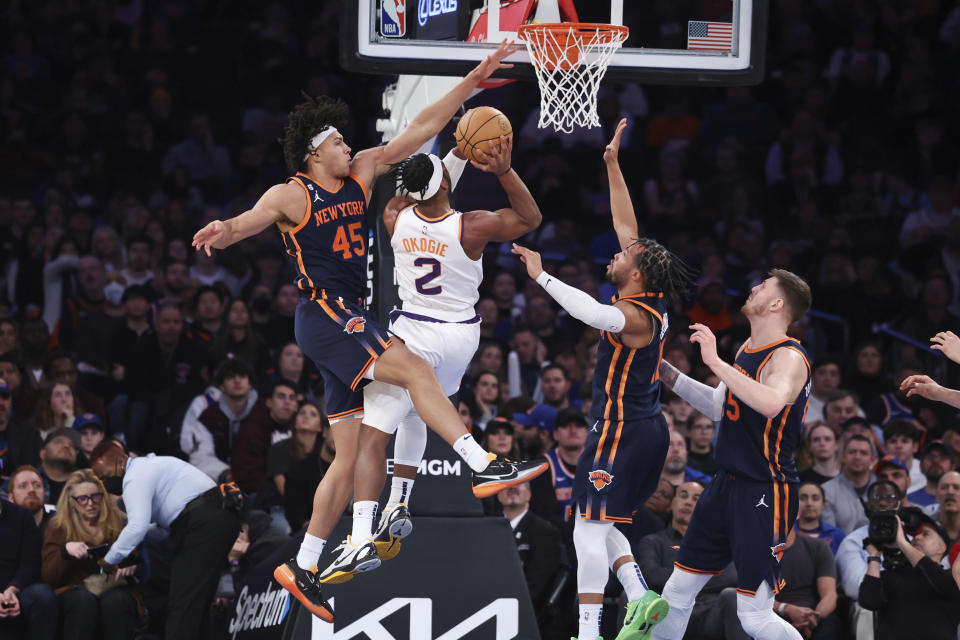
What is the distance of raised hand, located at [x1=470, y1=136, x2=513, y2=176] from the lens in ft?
26.2

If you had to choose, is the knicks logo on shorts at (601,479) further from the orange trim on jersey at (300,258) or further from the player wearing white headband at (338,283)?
the orange trim on jersey at (300,258)

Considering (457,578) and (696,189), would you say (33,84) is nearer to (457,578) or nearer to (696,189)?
(696,189)

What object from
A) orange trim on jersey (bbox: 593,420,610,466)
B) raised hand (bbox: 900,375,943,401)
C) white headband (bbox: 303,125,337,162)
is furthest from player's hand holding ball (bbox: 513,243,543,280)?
raised hand (bbox: 900,375,943,401)

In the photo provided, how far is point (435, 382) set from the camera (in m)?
7.89

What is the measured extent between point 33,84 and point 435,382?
1064 cm

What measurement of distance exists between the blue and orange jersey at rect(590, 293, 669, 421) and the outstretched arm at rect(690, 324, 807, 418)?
1.66ft

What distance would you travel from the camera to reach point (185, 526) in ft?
34.0

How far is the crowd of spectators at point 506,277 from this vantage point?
1062cm

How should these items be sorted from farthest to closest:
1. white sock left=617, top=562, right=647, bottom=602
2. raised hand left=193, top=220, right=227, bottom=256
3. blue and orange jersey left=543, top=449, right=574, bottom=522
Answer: blue and orange jersey left=543, top=449, right=574, bottom=522 < white sock left=617, top=562, right=647, bottom=602 < raised hand left=193, top=220, right=227, bottom=256

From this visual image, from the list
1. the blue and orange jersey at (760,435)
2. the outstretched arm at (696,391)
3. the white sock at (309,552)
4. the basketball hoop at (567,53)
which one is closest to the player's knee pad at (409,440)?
the white sock at (309,552)

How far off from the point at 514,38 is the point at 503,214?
1.18m

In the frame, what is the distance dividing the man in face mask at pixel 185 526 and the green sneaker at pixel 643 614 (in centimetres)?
350

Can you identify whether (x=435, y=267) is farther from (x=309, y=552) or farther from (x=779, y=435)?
(x=779, y=435)

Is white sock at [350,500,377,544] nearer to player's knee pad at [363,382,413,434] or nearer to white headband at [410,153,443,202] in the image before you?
player's knee pad at [363,382,413,434]
